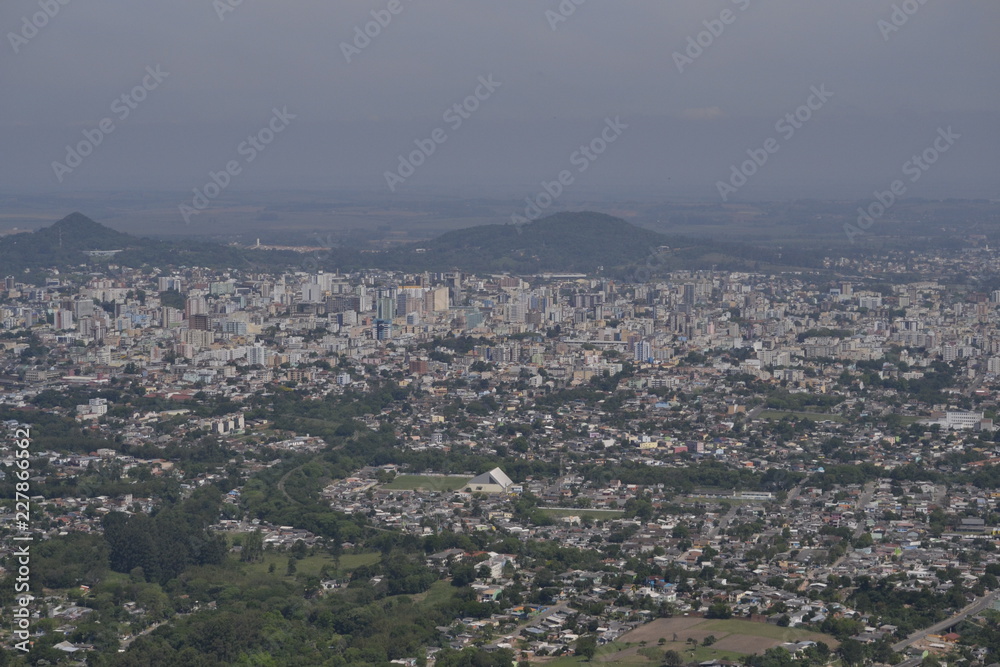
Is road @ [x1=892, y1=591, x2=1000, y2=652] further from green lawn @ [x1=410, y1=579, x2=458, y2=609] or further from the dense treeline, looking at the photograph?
the dense treeline

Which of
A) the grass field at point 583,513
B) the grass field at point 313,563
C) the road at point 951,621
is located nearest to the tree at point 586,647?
the road at point 951,621

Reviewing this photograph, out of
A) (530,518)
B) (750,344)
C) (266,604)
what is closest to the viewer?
(266,604)

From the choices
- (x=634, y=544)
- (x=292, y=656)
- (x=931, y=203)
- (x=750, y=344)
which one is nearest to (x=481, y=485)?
(x=634, y=544)

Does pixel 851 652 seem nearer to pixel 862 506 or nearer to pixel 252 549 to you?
pixel 862 506

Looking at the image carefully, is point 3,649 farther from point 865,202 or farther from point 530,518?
point 865,202

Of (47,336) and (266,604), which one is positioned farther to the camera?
(47,336)

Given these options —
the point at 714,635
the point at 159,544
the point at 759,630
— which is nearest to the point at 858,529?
the point at 759,630

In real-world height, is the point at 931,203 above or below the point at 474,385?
above

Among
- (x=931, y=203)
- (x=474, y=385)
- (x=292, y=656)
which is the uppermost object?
(x=931, y=203)
